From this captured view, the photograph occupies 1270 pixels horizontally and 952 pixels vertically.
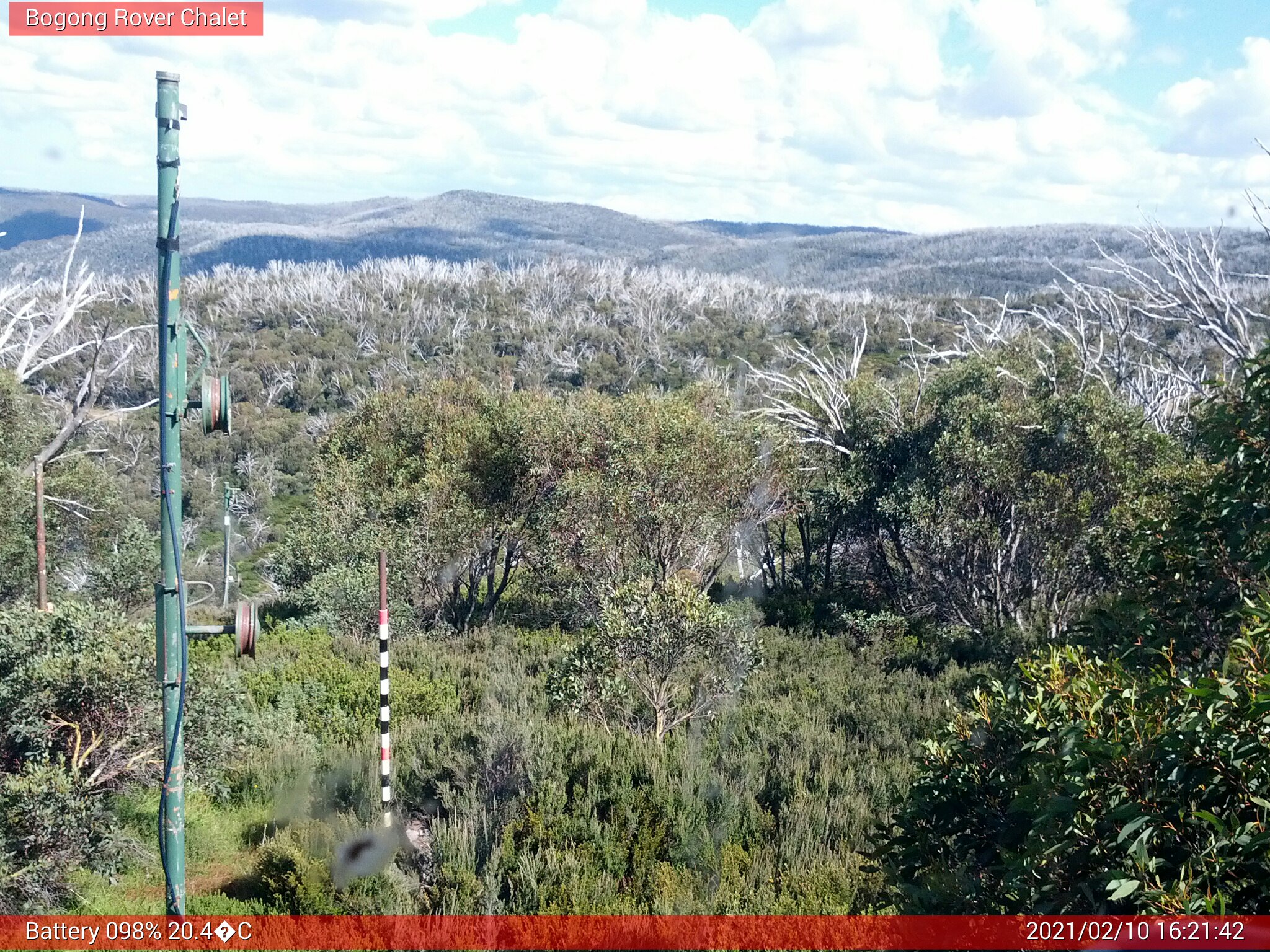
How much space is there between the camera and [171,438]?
14.2ft

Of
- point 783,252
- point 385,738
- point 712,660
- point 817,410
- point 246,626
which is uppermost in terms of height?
point 783,252

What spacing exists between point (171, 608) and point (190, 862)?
15.5 ft

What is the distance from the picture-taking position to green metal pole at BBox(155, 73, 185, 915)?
4.27 metres

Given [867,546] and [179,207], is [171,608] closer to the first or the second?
[179,207]

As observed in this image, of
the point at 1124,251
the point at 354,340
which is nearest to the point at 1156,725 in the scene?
the point at 354,340

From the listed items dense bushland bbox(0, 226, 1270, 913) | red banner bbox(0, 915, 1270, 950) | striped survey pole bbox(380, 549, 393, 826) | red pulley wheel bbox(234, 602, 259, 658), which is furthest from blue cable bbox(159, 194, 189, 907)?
striped survey pole bbox(380, 549, 393, 826)

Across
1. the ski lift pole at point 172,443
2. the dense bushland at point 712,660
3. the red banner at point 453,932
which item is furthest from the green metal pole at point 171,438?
the dense bushland at point 712,660

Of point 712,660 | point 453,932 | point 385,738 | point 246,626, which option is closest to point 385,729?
point 385,738

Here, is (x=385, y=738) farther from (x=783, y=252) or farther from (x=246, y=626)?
(x=783, y=252)

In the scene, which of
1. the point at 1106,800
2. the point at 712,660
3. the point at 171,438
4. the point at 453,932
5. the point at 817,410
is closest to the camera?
the point at 1106,800

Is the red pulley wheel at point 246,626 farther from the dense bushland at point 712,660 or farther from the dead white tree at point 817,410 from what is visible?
the dead white tree at point 817,410

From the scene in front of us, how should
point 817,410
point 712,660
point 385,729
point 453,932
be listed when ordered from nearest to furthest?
1. point 453,932
2. point 385,729
3. point 712,660
4. point 817,410

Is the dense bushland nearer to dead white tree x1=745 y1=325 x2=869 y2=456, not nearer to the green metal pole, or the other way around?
dead white tree x1=745 y1=325 x2=869 y2=456

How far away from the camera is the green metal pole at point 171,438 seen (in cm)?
427
